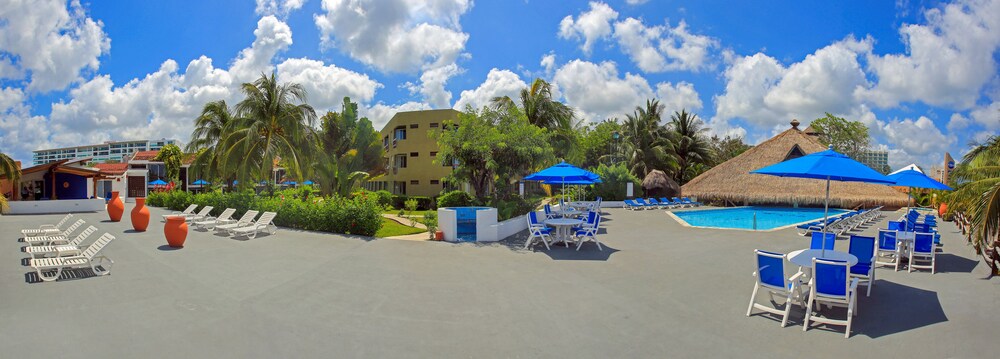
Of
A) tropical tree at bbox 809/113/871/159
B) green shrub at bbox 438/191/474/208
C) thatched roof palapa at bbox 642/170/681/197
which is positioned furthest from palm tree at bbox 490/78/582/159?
tropical tree at bbox 809/113/871/159

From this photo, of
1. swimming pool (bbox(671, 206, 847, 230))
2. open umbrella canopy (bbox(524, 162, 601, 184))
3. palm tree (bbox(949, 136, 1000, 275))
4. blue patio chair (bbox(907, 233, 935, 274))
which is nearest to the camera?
palm tree (bbox(949, 136, 1000, 275))

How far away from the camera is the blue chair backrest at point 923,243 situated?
8.95m

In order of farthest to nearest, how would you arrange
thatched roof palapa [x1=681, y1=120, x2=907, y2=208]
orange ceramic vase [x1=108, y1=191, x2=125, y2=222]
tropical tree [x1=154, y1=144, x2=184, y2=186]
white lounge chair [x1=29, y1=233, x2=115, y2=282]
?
tropical tree [x1=154, y1=144, x2=184, y2=186] < thatched roof palapa [x1=681, y1=120, x2=907, y2=208] < orange ceramic vase [x1=108, y1=191, x2=125, y2=222] < white lounge chair [x1=29, y1=233, x2=115, y2=282]

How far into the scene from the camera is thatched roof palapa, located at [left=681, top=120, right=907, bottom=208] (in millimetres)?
27484

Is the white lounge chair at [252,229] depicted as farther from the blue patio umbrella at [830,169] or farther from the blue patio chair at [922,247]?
the blue patio chair at [922,247]

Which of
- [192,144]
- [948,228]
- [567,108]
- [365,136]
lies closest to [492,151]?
[567,108]

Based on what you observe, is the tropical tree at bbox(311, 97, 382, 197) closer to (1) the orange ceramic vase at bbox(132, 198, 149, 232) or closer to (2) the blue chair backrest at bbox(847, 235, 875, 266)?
(1) the orange ceramic vase at bbox(132, 198, 149, 232)

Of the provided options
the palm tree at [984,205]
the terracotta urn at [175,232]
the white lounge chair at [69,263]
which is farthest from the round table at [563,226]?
the terracotta urn at [175,232]

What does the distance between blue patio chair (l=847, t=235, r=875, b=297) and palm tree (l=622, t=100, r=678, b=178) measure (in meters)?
29.5

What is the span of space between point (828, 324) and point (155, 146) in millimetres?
228373

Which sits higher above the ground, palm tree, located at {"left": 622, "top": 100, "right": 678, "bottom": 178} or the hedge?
palm tree, located at {"left": 622, "top": 100, "right": 678, "bottom": 178}

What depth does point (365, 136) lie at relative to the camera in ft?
132

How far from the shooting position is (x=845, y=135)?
1705 inches

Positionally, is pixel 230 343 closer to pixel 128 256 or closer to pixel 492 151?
pixel 128 256
